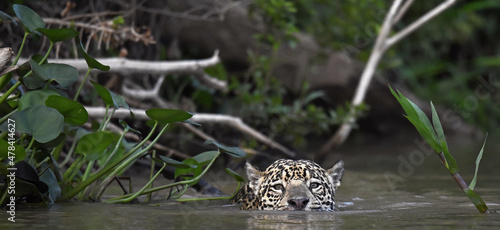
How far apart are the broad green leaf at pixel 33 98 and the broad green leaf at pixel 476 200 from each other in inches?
115

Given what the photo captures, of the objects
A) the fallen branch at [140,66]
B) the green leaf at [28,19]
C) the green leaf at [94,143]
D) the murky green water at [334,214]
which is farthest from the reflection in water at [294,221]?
the fallen branch at [140,66]

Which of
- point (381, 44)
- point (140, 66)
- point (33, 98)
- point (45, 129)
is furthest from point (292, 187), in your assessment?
point (381, 44)

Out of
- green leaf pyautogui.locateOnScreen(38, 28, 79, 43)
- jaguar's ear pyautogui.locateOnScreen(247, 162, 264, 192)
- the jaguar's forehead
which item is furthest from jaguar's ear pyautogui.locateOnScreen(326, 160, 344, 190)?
green leaf pyautogui.locateOnScreen(38, 28, 79, 43)

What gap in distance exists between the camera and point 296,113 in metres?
10.3

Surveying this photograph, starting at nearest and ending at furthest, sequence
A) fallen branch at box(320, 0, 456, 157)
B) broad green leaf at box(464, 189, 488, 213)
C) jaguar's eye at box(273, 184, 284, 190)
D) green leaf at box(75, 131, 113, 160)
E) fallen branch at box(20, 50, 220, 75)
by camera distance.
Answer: broad green leaf at box(464, 189, 488, 213) < green leaf at box(75, 131, 113, 160) < jaguar's eye at box(273, 184, 284, 190) < fallen branch at box(20, 50, 220, 75) < fallen branch at box(320, 0, 456, 157)

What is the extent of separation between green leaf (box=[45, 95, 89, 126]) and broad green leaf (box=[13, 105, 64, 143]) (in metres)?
0.12

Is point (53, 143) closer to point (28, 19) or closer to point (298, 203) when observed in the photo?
point (28, 19)

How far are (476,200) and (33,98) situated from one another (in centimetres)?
312

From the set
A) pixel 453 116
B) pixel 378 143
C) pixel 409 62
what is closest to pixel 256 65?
pixel 378 143

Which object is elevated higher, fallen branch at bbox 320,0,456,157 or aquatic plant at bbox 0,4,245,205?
fallen branch at bbox 320,0,456,157

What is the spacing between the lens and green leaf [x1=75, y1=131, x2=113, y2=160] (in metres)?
5.46

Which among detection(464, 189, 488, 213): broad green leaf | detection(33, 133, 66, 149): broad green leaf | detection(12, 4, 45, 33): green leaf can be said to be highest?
Result: detection(12, 4, 45, 33): green leaf

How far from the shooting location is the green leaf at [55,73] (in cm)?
500

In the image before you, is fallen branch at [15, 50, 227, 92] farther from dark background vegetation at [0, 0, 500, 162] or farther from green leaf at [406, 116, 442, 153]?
green leaf at [406, 116, 442, 153]
